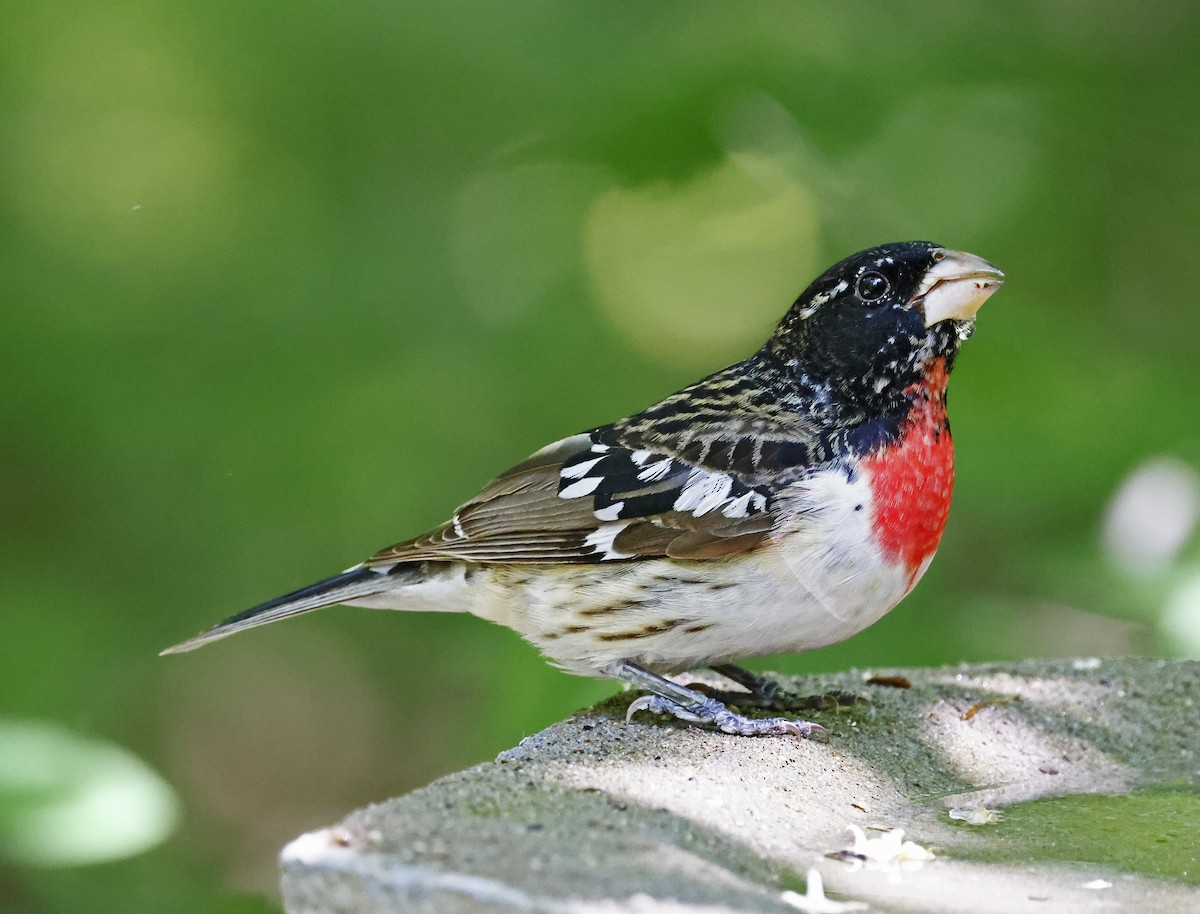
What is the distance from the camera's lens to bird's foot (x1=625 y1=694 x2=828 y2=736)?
9.97ft

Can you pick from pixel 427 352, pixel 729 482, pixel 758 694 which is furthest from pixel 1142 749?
pixel 427 352

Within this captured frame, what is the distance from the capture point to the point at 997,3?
6.19 m

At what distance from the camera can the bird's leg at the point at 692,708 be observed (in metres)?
3.04

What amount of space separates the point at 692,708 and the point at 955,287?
1.27 m

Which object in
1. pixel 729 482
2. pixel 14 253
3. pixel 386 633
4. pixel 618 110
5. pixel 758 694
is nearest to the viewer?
pixel 729 482

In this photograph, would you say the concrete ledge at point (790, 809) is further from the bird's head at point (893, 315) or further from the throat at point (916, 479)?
the bird's head at point (893, 315)

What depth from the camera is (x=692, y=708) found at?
3.19 m

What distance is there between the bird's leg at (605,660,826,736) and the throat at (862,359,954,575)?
486mm

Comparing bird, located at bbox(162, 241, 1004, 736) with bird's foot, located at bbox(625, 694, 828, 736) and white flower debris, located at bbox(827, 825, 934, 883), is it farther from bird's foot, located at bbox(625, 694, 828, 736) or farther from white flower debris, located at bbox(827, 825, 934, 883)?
white flower debris, located at bbox(827, 825, 934, 883)

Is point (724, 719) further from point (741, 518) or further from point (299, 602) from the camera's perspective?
point (299, 602)

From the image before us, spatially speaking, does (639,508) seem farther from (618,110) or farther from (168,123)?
(168,123)

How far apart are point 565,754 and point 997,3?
4.85 metres

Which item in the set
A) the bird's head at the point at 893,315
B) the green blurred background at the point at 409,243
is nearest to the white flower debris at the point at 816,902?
the bird's head at the point at 893,315

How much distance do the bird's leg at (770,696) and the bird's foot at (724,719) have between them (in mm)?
155
